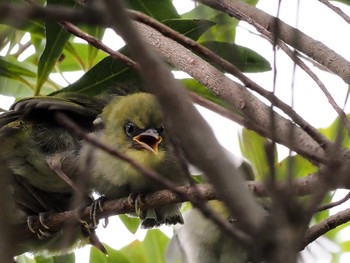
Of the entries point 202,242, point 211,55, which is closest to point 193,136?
point 211,55

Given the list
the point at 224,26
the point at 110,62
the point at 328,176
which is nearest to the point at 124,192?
the point at 110,62

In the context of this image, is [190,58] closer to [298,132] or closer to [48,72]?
[298,132]

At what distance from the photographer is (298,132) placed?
1.53 m

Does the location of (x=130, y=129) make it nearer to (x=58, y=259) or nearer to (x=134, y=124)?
(x=134, y=124)

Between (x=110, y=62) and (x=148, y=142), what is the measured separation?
11.9 inches

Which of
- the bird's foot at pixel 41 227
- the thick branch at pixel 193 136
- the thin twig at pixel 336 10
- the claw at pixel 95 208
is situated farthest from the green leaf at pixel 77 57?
the thick branch at pixel 193 136

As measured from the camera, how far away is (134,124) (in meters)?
2.24

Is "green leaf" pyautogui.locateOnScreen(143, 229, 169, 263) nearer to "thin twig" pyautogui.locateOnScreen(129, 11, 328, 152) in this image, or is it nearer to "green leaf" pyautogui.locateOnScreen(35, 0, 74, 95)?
"green leaf" pyautogui.locateOnScreen(35, 0, 74, 95)

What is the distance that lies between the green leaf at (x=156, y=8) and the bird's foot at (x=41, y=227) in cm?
70

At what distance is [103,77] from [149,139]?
0.94 feet

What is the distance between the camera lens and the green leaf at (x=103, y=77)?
232 centimetres

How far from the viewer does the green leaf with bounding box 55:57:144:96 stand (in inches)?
91.4

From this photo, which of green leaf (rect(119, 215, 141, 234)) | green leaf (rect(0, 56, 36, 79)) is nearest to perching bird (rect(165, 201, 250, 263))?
green leaf (rect(119, 215, 141, 234))

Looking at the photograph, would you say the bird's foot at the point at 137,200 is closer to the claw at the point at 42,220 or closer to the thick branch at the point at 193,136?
the claw at the point at 42,220
